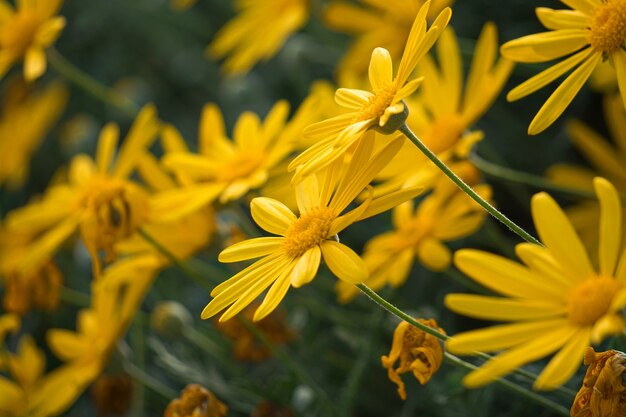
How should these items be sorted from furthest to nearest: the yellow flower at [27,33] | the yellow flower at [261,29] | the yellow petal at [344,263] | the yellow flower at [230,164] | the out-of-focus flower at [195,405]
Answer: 1. the yellow flower at [261,29]
2. the yellow flower at [27,33]
3. the yellow flower at [230,164]
4. the out-of-focus flower at [195,405]
5. the yellow petal at [344,263]

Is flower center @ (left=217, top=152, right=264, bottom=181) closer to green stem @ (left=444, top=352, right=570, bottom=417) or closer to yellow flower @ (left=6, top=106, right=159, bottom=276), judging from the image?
yellow flower @ (left=6, top=106, right=159, bottom=276)

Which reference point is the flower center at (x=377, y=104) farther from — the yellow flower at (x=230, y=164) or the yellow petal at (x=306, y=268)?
the yellow flower at (x=230, y=164)

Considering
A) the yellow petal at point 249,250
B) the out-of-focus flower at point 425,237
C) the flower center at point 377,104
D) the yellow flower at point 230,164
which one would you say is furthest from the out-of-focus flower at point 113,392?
the flower center at point 377,104

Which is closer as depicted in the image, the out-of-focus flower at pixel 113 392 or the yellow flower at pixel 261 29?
the out-of-focus flower at pixel 113 392

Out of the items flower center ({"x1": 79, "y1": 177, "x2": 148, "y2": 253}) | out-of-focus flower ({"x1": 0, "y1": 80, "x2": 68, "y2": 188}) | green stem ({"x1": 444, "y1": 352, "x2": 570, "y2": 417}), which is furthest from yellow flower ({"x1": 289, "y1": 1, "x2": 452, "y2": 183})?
out-of-focus flower ({"x1": 0, "y1": 80, "x2": 68, "y2": 188})

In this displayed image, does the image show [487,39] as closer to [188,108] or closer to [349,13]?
[349,13]

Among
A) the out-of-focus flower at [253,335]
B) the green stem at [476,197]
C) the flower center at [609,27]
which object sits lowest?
the out-of-focus flower at [253,335]
